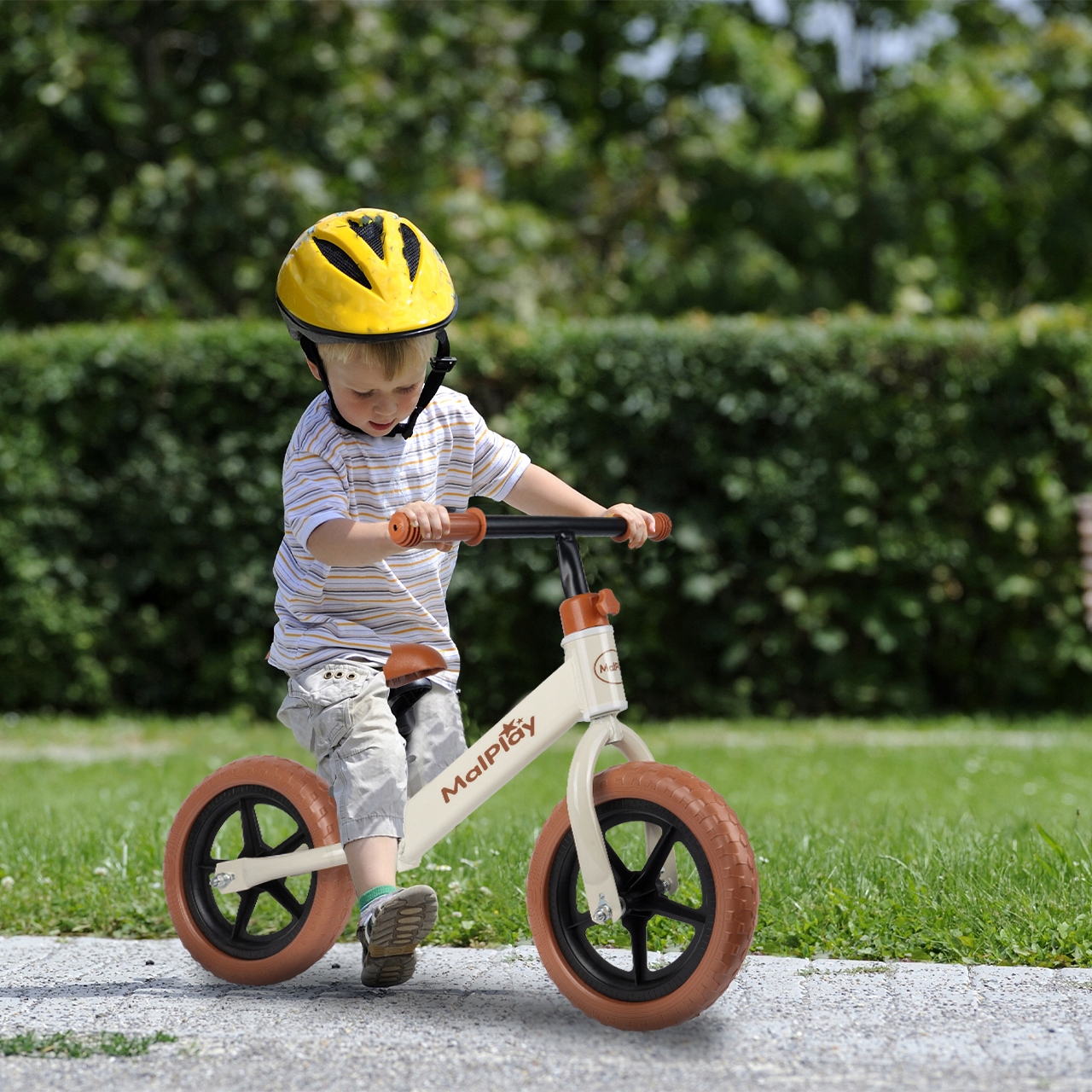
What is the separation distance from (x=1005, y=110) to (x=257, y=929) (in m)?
13.7

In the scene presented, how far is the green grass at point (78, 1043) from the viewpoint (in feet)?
9.91

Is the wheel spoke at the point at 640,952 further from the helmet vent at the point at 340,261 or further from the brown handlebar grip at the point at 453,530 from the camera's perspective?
the helmet vent at the point at 340,261

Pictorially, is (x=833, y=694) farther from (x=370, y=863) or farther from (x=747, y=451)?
(x=370, y=863)

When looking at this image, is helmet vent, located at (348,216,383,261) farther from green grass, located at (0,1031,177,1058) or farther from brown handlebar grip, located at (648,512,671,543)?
green grass, located at (0,1031,177,1058)

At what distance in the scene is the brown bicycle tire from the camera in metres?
3.51

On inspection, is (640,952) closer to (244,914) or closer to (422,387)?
(244,914)

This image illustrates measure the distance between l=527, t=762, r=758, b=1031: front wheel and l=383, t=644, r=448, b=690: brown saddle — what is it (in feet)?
1.58

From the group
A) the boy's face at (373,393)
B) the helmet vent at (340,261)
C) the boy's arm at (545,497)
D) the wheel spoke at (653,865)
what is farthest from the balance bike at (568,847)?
the helmet vent at (340,261)

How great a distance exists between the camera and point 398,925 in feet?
10.6

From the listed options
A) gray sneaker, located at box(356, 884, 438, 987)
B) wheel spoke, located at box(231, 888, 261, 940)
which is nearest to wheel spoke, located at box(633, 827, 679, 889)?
gray sneaker, located at box(356, 884, 438, 987)

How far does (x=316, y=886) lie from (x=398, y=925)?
0.38 m

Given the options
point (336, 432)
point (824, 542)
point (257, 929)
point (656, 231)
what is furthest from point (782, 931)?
point (656, 231)

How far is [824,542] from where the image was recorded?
8805 mm

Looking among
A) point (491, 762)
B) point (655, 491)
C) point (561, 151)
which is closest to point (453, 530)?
point (491, 762)
